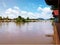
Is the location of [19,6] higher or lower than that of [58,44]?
higher

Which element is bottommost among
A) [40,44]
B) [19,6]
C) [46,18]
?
[40,44]

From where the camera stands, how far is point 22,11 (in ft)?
16.2

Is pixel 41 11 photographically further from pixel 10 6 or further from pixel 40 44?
pixel 40 44

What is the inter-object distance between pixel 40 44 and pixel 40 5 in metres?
1.27

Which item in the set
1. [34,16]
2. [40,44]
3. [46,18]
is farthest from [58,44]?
[34,16]

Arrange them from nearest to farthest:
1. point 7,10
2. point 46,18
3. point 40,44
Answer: point 40,44 → point 46,18 → point 7,10

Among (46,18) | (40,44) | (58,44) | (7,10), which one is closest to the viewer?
(58,44)

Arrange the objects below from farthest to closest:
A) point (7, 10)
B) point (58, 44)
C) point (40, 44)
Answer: point (7, 10) → point (40, 44) → point (58, 44)

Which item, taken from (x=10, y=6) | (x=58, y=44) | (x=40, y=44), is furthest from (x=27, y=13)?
(x=58, y=44)

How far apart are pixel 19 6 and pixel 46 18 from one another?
34.2 inches

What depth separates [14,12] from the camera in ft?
16.1

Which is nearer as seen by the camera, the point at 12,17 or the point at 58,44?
the point at 58,44

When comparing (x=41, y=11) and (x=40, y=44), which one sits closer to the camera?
(x=40, y=44)

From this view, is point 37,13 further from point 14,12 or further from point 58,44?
point 58,44
